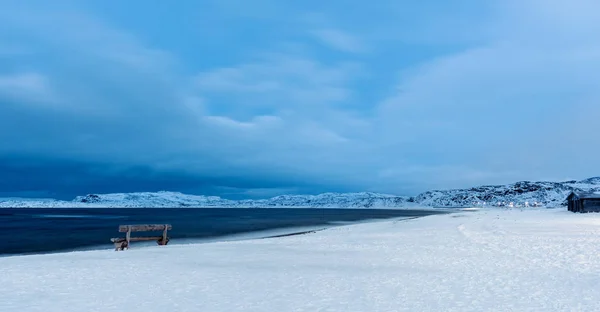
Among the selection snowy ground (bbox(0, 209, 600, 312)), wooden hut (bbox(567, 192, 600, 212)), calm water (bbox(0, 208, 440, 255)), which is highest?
wooden hut (bbox(567, 192, 600, 212))

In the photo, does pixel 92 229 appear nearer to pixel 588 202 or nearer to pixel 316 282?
pixel 316 282

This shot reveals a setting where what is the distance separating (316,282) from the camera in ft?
41.0

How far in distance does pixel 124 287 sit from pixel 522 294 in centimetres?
1066

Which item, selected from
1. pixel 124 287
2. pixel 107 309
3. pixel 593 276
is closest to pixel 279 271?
pixel 124 287

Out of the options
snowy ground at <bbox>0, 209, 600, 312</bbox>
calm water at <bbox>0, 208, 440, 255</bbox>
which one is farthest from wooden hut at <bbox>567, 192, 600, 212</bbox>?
snowy ground at <bbox>0, 209, 600, 312</bbox>

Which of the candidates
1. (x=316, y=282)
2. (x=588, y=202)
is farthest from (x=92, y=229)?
(x=588, y=202)

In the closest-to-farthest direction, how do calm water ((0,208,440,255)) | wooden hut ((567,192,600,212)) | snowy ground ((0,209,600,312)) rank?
snowy ground ((0,209,600,312)), calm water ((0,208,440,255)), wooden hut ((567,192,600,212))

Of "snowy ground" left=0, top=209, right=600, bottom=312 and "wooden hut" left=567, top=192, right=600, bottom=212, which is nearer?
"snowy ground" left=0, top=209, right=600, bottom=312

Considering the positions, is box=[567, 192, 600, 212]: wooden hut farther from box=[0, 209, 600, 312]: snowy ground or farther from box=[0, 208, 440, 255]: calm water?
box=[0, 209, 600, 312]: snowy ground

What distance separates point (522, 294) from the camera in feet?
34.6

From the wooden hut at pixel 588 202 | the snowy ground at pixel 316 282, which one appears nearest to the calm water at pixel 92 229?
the snowy ground at pixel 316 282

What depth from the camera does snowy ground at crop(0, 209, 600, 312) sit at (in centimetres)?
977

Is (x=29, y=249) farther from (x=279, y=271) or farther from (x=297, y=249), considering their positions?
(x=279, y=271)

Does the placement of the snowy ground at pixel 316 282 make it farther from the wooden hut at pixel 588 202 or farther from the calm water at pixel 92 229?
the wooden hut at pixel 588 202
